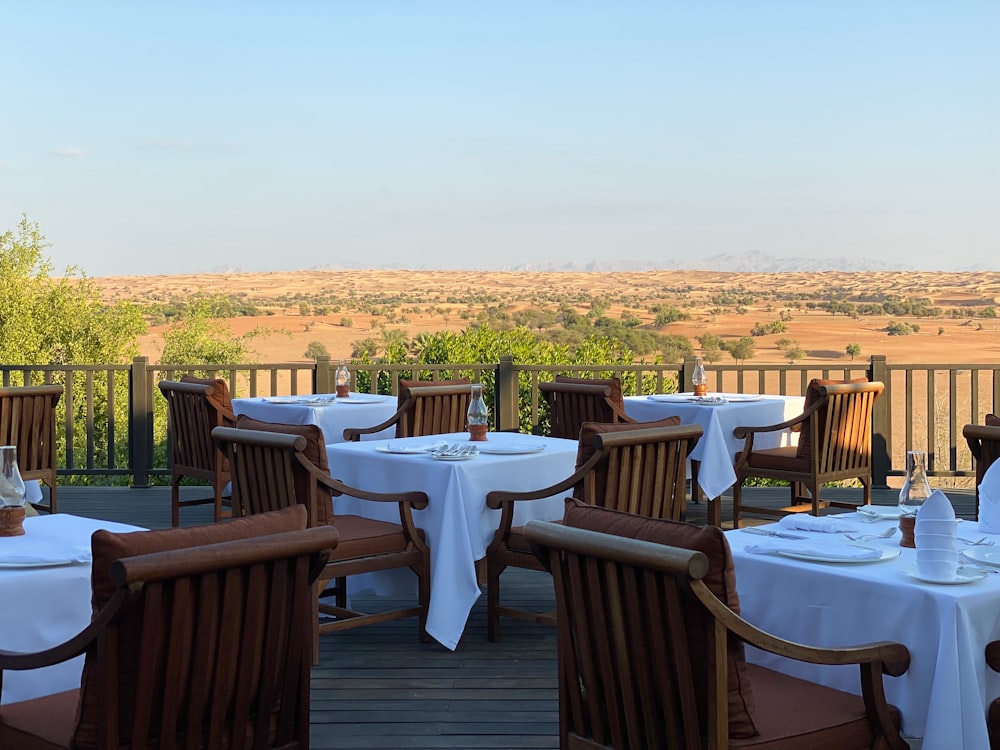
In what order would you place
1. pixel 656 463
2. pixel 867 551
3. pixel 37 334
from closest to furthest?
A: 1. pixel 867 551
2. pixel 656 463
3. pixel 37 334

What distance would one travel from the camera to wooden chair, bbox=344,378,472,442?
22.9 feet

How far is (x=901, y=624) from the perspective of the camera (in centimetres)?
259

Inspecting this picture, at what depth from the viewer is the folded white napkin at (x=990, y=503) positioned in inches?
129

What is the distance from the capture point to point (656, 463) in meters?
4.60

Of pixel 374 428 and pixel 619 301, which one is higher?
pixel 619 301

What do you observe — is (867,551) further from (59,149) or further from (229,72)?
(59,149)

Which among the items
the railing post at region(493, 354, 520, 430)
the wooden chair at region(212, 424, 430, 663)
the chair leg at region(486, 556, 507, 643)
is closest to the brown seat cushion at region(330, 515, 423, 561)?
the wooden chair at region(212, 424, 430, 663)

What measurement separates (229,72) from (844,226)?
22.4 meters

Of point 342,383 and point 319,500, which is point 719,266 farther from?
point 319,500

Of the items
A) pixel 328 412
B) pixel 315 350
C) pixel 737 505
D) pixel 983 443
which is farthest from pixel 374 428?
pixel 315 350

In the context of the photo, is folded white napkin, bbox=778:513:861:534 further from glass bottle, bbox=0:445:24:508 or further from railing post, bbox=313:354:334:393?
railing post, bbox=313:354:334:393

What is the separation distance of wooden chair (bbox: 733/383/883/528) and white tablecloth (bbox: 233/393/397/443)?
216 centimetres

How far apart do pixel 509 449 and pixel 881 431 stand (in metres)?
4.83

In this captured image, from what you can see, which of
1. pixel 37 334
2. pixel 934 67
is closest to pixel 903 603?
pixel 37 334
